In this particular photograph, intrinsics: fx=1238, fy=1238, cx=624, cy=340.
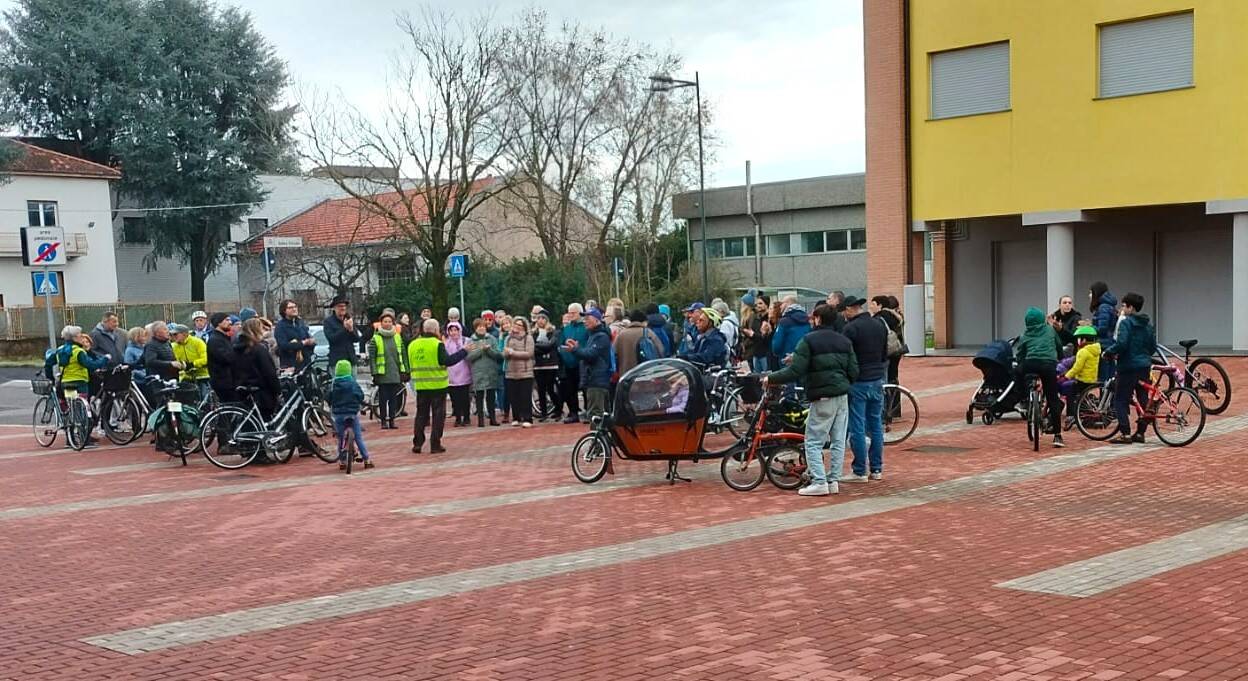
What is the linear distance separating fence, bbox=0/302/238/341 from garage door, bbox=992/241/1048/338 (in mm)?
29262

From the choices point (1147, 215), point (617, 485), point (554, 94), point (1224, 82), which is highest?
point (554, 94)

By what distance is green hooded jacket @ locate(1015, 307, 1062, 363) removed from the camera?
1373 cm

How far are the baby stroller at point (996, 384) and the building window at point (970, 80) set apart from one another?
12512 mm

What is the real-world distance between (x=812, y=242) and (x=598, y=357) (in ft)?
119

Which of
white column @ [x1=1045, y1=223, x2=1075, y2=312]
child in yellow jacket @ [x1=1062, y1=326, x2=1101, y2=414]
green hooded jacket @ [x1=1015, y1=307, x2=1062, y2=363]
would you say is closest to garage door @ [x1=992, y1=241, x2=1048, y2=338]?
white column @ [x1=1045, y1=223, x2=1075, y2=312]

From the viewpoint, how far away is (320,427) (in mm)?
15680

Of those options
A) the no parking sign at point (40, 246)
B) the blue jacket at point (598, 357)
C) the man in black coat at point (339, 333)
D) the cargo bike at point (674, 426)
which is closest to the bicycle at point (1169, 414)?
the cargo bike at point (674, 426)

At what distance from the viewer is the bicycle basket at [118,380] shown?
17984 mm

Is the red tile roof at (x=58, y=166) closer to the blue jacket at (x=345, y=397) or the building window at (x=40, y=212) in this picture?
the building window at (x=40, y=212)

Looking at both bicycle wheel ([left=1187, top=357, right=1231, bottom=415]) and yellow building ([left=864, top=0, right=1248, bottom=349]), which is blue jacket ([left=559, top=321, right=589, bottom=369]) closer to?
bicycle wheel ([left=1187, top=357, right=1231, bottom=415])

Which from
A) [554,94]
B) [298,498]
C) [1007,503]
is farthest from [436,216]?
[1007,503]

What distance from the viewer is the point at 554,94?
1640 inches

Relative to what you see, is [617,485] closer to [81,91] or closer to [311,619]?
[311,619]

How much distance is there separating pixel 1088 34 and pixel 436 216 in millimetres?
21174
